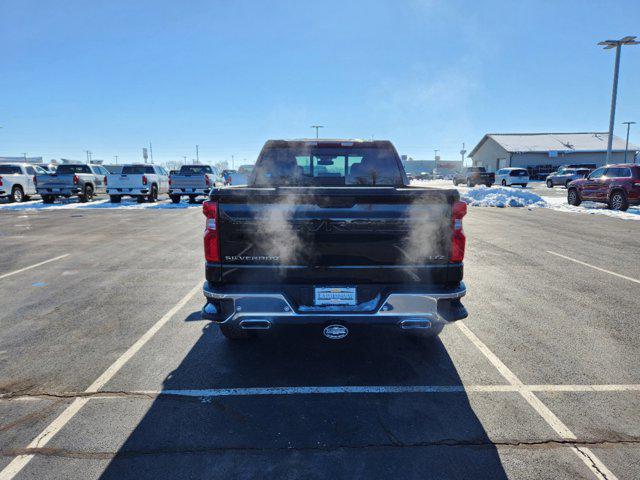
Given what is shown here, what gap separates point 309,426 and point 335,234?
141cm

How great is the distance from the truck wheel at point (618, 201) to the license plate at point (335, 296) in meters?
18.8

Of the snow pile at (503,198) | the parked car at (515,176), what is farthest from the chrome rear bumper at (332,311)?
the parked car at (515,176)

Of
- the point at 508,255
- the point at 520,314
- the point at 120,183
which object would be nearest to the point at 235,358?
the point at 520,314

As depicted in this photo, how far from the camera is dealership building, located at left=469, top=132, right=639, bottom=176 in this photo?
181 feet

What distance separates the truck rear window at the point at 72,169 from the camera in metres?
22.7

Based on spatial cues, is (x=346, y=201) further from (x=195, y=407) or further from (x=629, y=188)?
(x=629, y=188)

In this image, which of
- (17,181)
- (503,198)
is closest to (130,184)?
(17,181)

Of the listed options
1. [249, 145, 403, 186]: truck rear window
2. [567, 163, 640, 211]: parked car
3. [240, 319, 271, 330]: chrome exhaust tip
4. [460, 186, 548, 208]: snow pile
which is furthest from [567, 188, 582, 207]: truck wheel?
[240, 319, 271, 330]: chrome exhaust tip

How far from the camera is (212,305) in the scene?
340 cm

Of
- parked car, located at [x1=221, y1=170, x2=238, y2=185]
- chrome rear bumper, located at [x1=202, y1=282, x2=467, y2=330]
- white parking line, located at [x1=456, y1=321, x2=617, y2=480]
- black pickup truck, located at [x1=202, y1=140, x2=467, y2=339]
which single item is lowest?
white parking line, located at [x1=456, y1=321, x2=617, y2=480]

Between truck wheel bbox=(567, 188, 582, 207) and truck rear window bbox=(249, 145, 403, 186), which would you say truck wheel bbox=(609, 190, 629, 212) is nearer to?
truck wheel bbox=(567, 188, 582, 207)

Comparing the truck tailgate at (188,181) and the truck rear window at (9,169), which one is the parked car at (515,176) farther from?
the truck rear window at (9,169)

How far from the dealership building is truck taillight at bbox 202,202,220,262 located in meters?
58.7

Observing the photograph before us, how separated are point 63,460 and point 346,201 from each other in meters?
2.55
